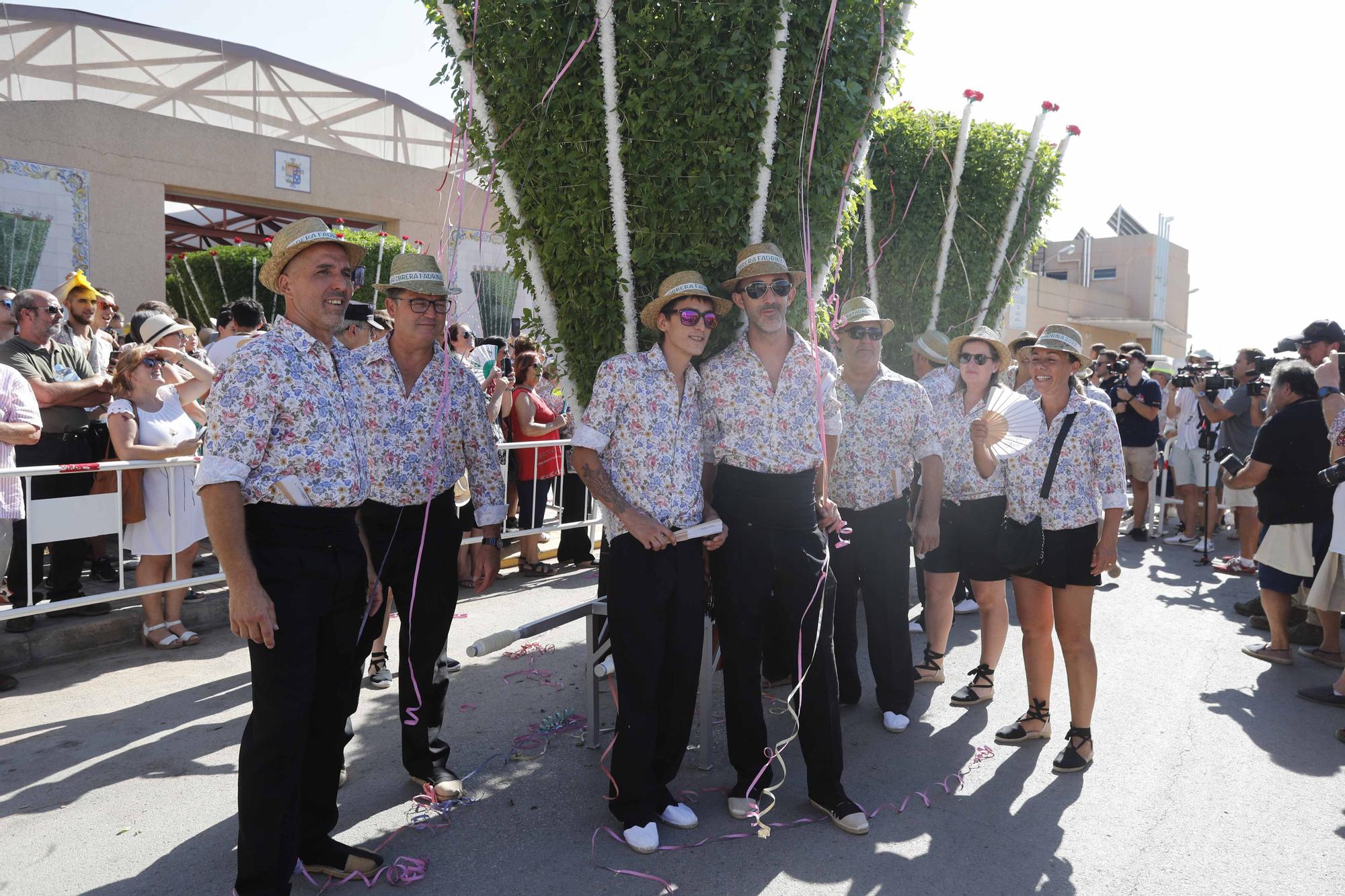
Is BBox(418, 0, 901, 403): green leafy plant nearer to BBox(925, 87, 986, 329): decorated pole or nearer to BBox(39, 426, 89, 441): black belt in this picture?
BBox(39, 426, 89, 441): black belt

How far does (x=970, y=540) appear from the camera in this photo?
4832 millimetres

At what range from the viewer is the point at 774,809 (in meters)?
3.53

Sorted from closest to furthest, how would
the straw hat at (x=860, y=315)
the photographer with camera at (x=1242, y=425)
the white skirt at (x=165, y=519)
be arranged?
the straw hat at (x=860, y=315) → the white skirt at (x=165, y=519) → the photographer with camera at (x=1242, y=425)

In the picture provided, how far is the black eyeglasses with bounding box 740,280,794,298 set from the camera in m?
3.49

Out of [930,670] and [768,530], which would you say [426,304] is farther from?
[930,670]

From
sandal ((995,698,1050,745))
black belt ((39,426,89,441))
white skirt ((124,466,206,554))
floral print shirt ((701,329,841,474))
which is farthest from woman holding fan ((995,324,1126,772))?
black belt ((39,426,89,441))

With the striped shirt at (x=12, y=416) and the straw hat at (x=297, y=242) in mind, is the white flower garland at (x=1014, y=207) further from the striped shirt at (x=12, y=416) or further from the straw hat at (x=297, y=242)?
the striped shirt at (x=12, y=416)

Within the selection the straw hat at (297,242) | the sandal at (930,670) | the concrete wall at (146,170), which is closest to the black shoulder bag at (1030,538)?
the sandal at (930,670)

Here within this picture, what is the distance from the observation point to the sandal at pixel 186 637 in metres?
5.51

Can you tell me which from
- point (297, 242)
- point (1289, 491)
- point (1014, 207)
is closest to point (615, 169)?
point (297, 242)

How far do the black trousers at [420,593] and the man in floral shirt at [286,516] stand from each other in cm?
64

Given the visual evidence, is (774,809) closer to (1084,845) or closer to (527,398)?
(1084,845)

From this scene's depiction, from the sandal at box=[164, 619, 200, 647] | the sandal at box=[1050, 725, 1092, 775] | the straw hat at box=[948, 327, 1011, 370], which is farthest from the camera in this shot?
the sandal at box=[164, 619, 200, 647]

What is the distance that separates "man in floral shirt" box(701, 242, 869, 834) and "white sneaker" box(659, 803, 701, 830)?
19cm
